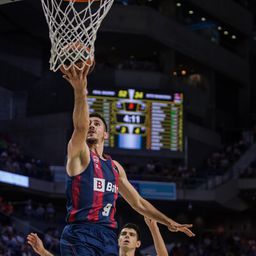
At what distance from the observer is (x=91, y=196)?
20.6ft

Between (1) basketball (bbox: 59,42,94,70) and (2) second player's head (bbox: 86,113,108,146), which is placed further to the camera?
(2) second player's head (bbox: 86,113,108,146)

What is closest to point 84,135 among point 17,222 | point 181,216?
point 17,222

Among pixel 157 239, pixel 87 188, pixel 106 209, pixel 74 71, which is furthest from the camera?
pixel 157 239

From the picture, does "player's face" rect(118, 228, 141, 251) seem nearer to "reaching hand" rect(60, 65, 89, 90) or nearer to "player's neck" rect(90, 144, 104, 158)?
"player's neck" rect(90, 144, 104, 158)

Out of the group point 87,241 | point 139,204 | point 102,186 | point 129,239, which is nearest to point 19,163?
point 129,239

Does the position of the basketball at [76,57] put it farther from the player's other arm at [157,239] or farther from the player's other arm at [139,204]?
the player's other arm at [157,239]

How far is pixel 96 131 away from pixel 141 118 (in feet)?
72.9

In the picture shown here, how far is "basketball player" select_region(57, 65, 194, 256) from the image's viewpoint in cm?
605

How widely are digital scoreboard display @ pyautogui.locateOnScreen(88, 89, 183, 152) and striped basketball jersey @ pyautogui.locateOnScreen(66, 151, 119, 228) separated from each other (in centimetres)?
2172

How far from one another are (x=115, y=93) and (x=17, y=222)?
21.8 feet

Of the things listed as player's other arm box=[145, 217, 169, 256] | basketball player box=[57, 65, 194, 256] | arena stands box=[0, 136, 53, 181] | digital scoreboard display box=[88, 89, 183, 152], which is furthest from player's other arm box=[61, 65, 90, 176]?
digital scoreboard display box=[88, 89, 183, 152]

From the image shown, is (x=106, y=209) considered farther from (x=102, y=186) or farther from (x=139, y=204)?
(x=139, y=204)

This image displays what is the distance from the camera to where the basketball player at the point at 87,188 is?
6.05 meters

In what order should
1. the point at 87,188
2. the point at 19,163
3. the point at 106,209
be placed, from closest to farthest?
the point at 87,188
the point at 106,209
the point at 19,163
